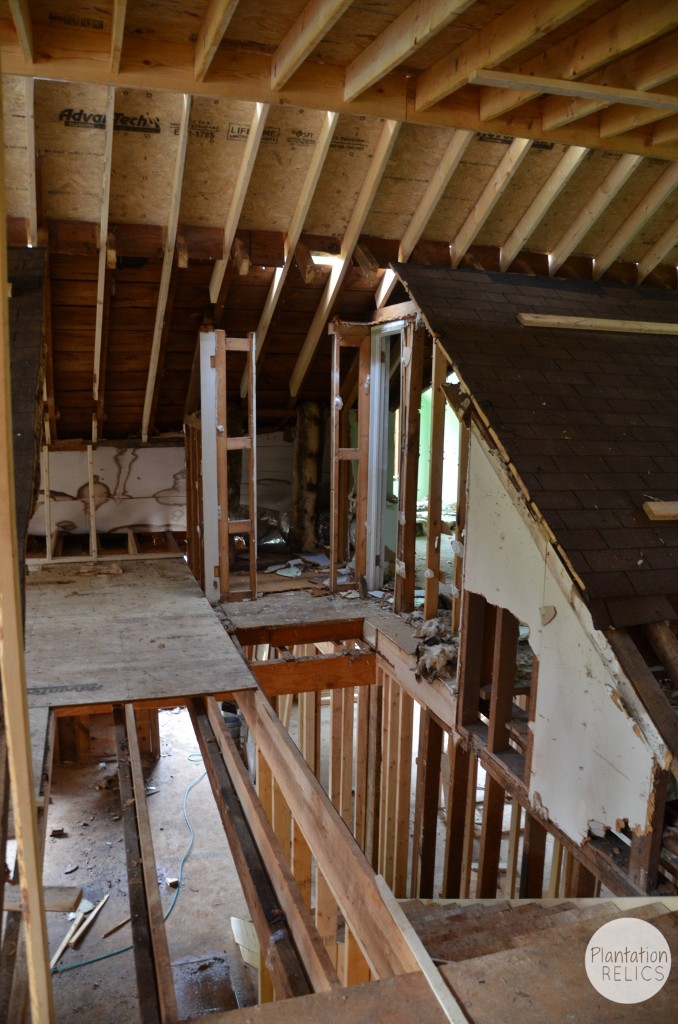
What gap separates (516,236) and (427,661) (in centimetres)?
319

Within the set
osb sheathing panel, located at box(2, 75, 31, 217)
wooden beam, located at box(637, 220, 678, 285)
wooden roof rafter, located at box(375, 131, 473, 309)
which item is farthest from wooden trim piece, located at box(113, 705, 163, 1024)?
wooden beam, located at box(637, 220, 678, 285)

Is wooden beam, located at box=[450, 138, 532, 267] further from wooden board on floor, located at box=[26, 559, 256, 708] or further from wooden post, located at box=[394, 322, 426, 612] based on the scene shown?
A: wooden board on floor, located at box=[26, 559, 256, 708]

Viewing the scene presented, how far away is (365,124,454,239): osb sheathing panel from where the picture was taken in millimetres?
4867

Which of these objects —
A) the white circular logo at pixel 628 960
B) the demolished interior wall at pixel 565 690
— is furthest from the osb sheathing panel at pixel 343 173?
the white circular logo at pixel 628 960

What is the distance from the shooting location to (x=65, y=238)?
5.24 metres

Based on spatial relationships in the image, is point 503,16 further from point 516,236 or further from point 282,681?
point 282,681

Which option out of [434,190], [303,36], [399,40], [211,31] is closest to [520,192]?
[434,190]

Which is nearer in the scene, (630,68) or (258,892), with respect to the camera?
(258,892)

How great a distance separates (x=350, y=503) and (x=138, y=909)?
516 centimetres

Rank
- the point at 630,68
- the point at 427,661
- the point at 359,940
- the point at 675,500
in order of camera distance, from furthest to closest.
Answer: the point at 427,661 → the point at 675,500 → the point at 630,68 → the point at 359,940

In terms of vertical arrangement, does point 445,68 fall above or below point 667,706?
above

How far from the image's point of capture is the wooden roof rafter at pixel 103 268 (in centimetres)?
443

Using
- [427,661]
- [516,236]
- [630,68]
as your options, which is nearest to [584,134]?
[630,68]

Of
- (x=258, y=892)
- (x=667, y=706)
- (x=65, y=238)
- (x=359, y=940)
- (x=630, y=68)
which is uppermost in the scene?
(x=630, y=68)
